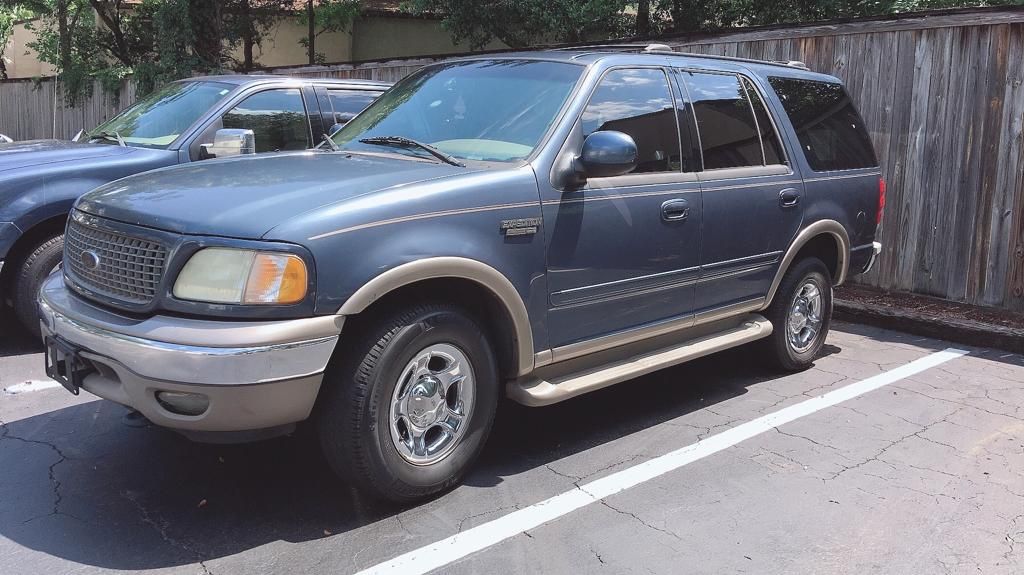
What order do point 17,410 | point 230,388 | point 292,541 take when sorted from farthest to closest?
point 17,410, point 292,541, point 230,388

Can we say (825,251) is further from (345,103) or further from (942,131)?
(345,103)

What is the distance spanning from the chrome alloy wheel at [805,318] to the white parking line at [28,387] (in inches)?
186

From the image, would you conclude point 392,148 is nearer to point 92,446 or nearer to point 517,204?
point 517,204

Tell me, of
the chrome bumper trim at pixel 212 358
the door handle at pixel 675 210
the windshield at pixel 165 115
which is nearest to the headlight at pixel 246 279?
the chrome bumper trim at pixel 212 358

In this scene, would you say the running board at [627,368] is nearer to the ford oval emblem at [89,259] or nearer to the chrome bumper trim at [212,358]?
the chrome bumper trim at [212,358]

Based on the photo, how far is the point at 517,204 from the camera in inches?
152

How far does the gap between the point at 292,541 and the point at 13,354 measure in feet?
12.1

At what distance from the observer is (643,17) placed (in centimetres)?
1465

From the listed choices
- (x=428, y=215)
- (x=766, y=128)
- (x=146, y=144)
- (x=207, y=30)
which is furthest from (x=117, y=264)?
(x=207, y=30)

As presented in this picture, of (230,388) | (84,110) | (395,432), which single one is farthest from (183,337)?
(84,110)

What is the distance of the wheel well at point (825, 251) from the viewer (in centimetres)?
585

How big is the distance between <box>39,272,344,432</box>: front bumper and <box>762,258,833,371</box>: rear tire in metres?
3.43

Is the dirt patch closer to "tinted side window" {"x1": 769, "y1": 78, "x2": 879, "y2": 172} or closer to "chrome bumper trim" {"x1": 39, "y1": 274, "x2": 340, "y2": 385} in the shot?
"tinted side window" {"x1": 769, "y1": 78, "x2": 879, "y2": 172}

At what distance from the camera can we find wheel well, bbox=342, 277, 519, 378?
3543mm
